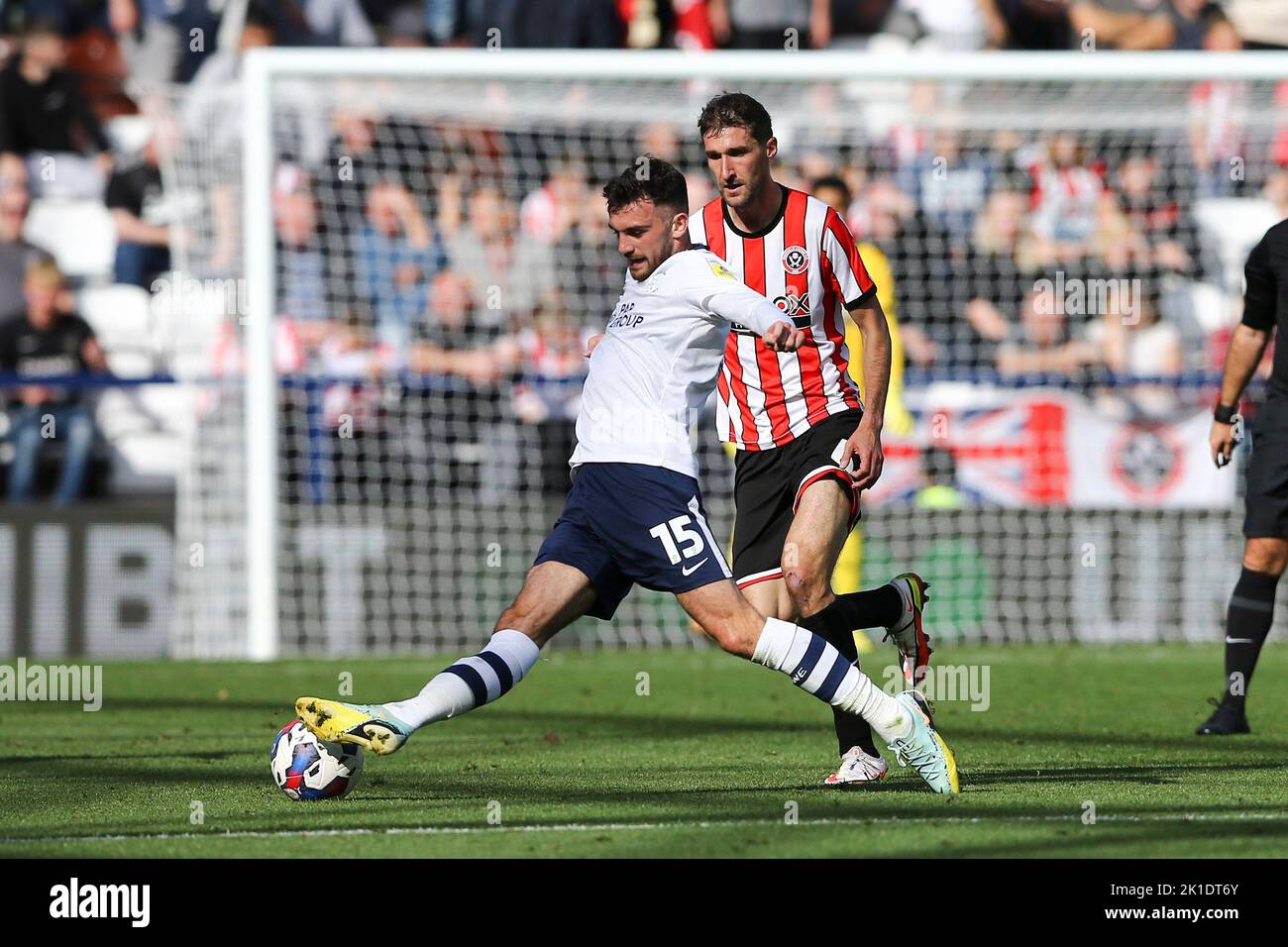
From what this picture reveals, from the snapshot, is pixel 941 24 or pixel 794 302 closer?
pixel 794 302

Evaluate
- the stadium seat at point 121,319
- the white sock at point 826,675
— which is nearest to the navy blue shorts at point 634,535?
the white sock at point 826,675

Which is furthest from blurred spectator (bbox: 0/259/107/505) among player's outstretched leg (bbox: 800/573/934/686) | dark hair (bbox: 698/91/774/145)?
player's outstretched leg (bbox: 800/573/934/686)

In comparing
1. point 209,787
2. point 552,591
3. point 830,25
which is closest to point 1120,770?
point 552,591

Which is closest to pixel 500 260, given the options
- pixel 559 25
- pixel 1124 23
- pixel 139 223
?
pixel 559 25

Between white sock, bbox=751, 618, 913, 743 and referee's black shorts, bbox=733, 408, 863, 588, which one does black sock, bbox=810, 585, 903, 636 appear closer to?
referee's black shorts, bbox=733, 408, 863, 588

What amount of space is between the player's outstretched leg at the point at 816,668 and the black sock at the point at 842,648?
43 centimetres

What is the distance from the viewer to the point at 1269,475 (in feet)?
26.2

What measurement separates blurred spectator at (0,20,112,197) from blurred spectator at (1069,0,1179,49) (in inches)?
333

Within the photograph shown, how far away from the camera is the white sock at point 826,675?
5.94 metres

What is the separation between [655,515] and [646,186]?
1.02 m

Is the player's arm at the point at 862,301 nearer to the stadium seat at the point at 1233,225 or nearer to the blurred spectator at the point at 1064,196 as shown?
the blurred spectator at the point at 1064,196

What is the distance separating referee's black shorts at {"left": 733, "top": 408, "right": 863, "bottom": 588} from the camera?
22.0ft

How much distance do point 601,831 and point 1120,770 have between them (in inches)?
89.3

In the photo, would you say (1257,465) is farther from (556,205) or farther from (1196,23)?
(1196,23)
